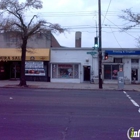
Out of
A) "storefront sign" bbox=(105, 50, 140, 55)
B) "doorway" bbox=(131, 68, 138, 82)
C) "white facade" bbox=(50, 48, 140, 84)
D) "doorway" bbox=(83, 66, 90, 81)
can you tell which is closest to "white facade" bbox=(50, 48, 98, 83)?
"white facade" bbox=(50, 48, 140, 84)

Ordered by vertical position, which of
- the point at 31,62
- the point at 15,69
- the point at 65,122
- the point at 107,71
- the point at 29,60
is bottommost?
the point at 65,122

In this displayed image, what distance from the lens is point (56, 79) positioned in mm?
40031

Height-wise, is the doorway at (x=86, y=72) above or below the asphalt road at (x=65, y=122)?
above

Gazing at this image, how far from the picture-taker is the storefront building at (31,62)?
38.9m

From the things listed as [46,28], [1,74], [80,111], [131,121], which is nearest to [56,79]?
[1,74]

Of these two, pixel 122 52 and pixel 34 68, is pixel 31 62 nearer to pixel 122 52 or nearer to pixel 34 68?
pixel 34 68

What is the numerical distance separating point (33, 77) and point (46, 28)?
36.7ft

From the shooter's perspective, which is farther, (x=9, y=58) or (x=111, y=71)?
(x=111, y=71)

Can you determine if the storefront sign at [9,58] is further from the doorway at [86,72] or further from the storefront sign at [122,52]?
the storefront sign at [122,52]

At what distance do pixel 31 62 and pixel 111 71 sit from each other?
9.60 m

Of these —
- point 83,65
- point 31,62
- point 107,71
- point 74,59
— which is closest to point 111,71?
point 107,71

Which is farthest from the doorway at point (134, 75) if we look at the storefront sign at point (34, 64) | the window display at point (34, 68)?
the storefront sign at point (34, 64)

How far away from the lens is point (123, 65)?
130 ft

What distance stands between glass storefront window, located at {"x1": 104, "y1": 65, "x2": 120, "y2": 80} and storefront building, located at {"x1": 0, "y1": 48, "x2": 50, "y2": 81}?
7.10m
